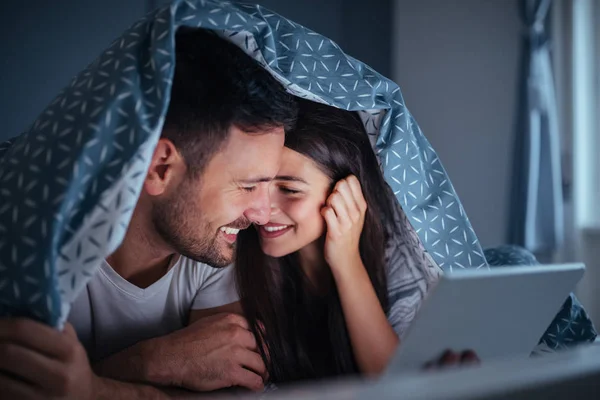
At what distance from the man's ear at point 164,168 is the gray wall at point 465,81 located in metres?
2.00

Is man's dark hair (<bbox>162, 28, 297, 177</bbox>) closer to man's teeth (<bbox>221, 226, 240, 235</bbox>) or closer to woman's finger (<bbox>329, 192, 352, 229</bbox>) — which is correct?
man's teeth (<bbox>221, 226, 240, 235</bbox>)

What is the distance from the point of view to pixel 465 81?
10.2 feet

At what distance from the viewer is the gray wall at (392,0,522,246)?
309cm

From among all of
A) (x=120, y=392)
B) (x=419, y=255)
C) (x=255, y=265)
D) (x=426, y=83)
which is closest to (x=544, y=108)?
(x=426, y=83)

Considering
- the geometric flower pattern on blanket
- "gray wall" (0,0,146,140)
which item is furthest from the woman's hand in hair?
"gray wall" (0,0,146,140)

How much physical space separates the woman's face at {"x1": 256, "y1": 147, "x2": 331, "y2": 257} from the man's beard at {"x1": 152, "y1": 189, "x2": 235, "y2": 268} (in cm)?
19

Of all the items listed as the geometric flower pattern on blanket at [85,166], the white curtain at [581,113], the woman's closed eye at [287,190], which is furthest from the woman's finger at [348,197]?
the white curtain at [581,113]

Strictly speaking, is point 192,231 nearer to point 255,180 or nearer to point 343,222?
point 255,180

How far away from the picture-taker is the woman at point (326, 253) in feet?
4.73

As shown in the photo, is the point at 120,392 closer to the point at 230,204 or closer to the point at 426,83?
the point at 230,204

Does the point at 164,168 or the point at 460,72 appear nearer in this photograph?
the point at 164,168

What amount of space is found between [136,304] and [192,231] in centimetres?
20

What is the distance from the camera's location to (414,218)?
4.36 feet

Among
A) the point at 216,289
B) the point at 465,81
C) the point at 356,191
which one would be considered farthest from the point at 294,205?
the point at 465,81
